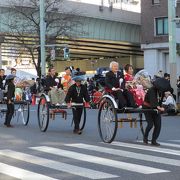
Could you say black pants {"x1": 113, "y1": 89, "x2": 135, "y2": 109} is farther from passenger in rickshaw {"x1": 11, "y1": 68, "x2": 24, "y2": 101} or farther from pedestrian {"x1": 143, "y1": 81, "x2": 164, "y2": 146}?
passenger in rickshaw {"x1": 11, "y1": 68, "x2": 24, "y2": 101}

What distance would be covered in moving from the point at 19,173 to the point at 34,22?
3728 centimetres

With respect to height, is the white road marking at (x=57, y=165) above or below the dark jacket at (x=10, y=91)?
below

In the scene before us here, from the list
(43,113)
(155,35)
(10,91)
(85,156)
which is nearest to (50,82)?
(43,113)

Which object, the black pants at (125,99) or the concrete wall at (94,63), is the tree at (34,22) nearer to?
the black pants at (125,99)

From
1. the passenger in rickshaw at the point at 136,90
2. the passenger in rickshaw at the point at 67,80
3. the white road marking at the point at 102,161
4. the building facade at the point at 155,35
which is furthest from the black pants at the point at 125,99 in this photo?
the building facade at the point at 155,35

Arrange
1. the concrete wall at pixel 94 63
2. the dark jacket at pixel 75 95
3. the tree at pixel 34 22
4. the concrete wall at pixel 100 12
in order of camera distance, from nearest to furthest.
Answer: the dark jacket at pixel 75 95 < the tree at pixel 34 22 < the concrete wall at pixel 100 12 < the concrete wall at pixel 94 63

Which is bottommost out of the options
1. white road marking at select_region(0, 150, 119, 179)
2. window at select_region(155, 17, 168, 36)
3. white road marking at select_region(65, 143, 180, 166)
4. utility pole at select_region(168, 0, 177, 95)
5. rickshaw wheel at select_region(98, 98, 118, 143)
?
white road marking at select_region(0, 150, 119, 179)

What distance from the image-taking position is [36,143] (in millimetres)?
12328

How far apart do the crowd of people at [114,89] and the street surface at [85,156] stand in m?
0.84

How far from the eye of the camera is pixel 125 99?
38.7ft

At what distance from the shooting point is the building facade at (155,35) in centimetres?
5347

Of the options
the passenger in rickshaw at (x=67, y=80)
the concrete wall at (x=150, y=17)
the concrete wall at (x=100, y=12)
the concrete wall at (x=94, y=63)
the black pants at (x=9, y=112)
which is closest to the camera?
the passenger in rickshaw at (x=67, y=80)

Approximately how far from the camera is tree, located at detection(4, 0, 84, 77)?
148ft

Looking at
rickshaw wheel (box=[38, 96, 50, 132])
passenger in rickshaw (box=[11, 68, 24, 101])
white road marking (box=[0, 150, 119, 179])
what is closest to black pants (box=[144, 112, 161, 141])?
white road marking (box=[0, 150, 119, 179])
